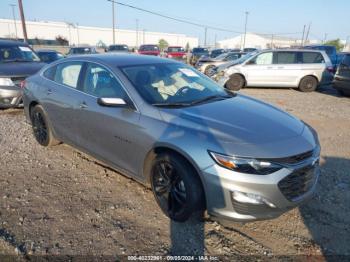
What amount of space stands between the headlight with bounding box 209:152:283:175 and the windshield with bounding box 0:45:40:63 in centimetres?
714

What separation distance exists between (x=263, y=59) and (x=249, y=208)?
33.7 feet

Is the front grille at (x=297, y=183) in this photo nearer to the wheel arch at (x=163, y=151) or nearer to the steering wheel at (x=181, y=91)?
the wheel arch at (x=163, y=151)

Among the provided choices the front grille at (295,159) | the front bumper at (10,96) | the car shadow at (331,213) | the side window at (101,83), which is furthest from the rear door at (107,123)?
the front bumper at (10,96)

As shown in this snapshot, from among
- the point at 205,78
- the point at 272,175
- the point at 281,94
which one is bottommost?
the point at 281,94

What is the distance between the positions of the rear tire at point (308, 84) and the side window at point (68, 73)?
32.4ft

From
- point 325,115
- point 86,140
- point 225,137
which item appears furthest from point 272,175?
point 325,115

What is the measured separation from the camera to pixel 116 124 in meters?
3.26

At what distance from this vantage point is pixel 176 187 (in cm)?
287

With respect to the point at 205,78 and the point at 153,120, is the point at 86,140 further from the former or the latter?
the point at 205,78

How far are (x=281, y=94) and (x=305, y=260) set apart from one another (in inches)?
364

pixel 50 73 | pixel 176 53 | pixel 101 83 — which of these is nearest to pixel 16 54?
pixel 50 73

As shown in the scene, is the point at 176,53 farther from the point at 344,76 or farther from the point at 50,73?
the point at 50,73

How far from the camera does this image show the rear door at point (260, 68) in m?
11.6

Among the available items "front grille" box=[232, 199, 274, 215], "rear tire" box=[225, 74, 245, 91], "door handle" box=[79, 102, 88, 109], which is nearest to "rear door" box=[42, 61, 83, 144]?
"door handle" box=[79, 102, 88, 109]
